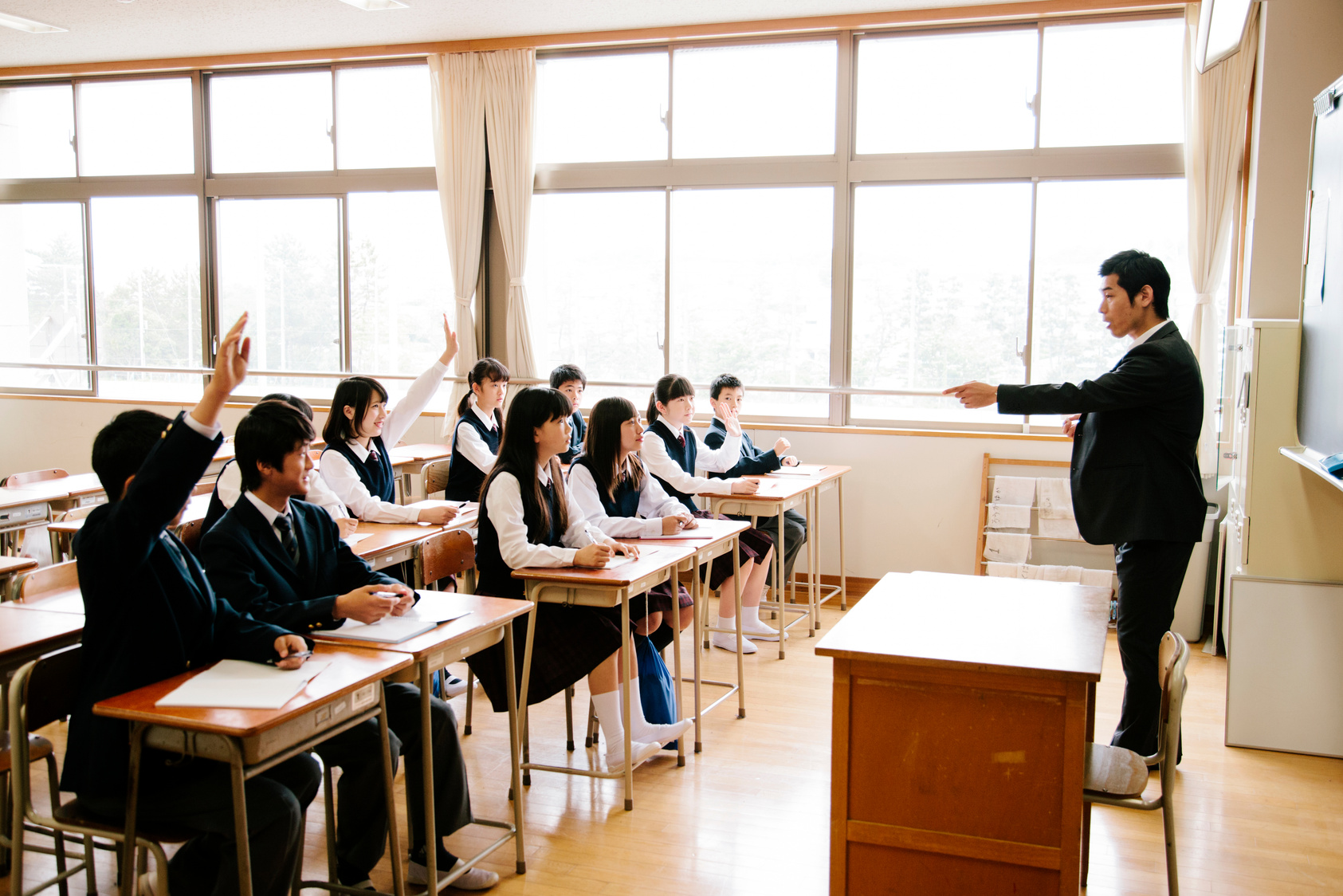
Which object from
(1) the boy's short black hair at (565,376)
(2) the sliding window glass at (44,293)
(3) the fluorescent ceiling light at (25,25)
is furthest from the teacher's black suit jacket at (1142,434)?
(2) the sliding window glass at (44,293)

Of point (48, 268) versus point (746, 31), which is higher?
point (746, 31)

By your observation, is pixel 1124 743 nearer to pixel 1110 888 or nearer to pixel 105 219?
pixel 1110 888

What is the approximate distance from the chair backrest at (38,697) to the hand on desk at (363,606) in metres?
0.52

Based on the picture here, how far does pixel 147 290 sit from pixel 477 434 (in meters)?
4.31

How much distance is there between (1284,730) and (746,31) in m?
4.51

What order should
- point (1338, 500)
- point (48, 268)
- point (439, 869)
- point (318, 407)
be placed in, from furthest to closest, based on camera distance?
point (48, 268)
point (318, 407)
point (1338, 500)
point (439, 869)

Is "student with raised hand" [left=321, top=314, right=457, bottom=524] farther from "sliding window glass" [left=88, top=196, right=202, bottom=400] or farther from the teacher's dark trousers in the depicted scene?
"sliding window glass" [left=88, top=196, right=202, bottom=400]

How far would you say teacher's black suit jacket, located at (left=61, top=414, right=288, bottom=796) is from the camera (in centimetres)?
185

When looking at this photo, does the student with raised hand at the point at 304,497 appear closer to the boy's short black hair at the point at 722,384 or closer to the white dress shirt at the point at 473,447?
the white dress shirt at the point at 473,447

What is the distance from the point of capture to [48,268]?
7684 mm

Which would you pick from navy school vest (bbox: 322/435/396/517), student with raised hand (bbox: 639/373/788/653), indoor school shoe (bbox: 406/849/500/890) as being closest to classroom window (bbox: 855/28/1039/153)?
student with raised hand (bbox: 639/373/788/653)

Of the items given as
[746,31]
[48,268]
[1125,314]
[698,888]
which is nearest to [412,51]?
[746,31]

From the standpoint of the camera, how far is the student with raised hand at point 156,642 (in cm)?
186

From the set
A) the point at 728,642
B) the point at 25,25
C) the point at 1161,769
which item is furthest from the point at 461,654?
the point at 25,25
